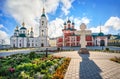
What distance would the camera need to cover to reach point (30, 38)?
9556 cm

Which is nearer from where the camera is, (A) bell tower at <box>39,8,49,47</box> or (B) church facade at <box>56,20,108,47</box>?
(B) church facade at <box>56,20,108,47</box>

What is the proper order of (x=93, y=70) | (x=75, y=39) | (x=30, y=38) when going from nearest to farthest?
(x=93, y=70) < (x=75, y=39) < (x=30, y=38)

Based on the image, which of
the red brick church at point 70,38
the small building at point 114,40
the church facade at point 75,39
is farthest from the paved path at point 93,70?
the small building at point 114,40

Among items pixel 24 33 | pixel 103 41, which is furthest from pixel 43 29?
pixel 103 41

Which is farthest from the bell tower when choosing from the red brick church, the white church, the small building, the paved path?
the paved path

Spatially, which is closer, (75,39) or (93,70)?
(93,70)

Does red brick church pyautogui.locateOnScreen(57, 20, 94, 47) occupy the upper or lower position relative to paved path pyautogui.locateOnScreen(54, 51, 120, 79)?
upper

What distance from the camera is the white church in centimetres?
7850

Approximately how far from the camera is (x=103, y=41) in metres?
78.2

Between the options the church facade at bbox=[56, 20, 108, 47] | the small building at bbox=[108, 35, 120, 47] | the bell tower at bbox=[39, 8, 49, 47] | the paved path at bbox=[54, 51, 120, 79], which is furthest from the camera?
the small building at bbox=[108, 35, 120, 47]

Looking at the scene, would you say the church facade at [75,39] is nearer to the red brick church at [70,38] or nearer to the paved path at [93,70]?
the red brick church at [70,38]

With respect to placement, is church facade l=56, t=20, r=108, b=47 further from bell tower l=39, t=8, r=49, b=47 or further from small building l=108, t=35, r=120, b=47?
small building l=108, t=35, r=120, b=47

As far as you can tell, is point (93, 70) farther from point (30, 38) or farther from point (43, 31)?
point (30, 38)

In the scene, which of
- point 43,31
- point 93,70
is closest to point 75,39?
point 43,31
